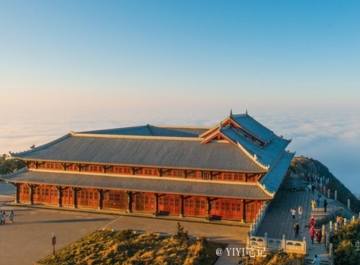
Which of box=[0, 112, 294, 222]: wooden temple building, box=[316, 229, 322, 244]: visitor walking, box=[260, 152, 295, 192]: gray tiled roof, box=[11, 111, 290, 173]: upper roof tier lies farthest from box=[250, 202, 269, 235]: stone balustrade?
box=[316, 229, 322, 244]: visitor walking

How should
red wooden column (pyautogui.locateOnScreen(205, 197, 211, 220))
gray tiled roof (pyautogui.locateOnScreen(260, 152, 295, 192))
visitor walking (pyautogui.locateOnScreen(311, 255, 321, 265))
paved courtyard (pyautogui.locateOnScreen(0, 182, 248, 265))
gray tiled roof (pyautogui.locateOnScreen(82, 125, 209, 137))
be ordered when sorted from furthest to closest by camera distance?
gray tiled roof (pyautogui.locateOnScreen(82, 125, 209, 137)) < gray tiled roof (pyautogui.locateOnScreen(260, 152, 295, 192)) < red wooden column (pyautogui.locateOnScreen(205, 197, 211, 220)) < paved courtyard (pyautogui.locateOnScreen(0, 182, 248, 265)) < visitor walking (pyautogui.locateOnScreen(311, 255, 321, 265))

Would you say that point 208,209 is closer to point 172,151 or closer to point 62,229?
point 172,151

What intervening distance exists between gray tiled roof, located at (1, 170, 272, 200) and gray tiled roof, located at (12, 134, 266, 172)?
6.03ft

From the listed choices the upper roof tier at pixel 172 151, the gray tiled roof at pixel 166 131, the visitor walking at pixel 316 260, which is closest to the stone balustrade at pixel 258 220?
the upper roof tier at pixel 172 151

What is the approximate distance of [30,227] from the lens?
127ft

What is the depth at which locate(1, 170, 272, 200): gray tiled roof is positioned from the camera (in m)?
38.8

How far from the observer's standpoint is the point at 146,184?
139 feet

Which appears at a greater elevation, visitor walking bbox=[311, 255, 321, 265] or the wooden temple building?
the wooden temple building

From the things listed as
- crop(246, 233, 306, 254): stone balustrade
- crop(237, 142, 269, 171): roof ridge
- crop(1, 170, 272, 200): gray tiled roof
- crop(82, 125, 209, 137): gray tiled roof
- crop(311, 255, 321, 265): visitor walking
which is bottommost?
crop(311, 255, 321, 265): visitor walking

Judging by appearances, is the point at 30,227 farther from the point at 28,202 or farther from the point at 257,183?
the point at 257,183

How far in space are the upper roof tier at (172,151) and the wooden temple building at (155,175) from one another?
0.37 feet

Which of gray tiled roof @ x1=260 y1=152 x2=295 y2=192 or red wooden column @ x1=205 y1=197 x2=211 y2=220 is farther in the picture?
gray tiled roof @ x1=260 y1=152 x2=295 y2=192

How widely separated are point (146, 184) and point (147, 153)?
5128 millimetres

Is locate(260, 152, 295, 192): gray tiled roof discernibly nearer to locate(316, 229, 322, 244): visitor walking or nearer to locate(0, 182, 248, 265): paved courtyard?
locate(0, 182, 248, 265): paved courtyard
